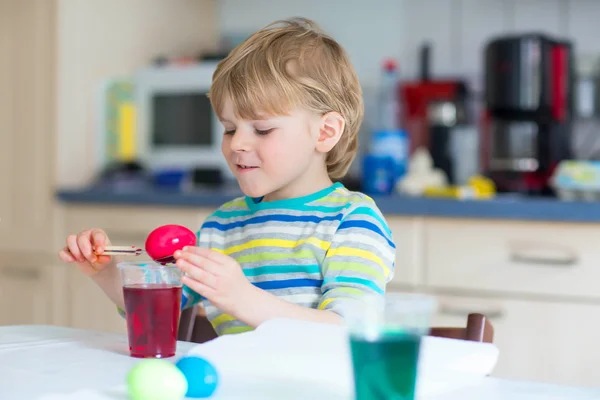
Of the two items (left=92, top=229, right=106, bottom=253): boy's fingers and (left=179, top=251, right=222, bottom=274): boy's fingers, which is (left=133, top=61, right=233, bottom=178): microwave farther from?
(left=179, top=251, right=222, bottom=274): boy's fingers

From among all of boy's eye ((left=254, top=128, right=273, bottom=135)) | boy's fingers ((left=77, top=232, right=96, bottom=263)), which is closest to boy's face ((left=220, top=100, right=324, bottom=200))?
boy's eye ((left=254, top=128, right=273, bottom=135))

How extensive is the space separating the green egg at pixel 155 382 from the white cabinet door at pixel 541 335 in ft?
4.86

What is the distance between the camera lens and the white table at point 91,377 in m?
0.70

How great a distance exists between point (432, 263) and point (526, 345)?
29cm

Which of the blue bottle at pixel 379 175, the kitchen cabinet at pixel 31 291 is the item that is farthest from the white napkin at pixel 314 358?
the kitchen cabinet at pixel 31 291

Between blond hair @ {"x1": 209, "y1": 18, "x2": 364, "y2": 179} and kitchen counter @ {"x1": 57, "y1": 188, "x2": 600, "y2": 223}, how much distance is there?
89 centimetres

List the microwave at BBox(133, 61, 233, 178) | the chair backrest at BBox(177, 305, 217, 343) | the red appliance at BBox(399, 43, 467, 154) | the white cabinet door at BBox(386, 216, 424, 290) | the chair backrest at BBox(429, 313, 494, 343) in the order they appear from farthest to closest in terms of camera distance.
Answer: the microwave at BBox(133, 61, 233, 178) < the red appliance at BBox(399, 43, 467, 154) < the white cabinet door at BBox(386, 216, 424, 290) < the chair backrest at BBox(177, 305, 217, 343) < the chair backrest at BBox(429, 313, 494, 343)

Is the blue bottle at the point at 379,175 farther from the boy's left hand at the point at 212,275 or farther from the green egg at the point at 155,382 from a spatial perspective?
the green egg at the point at 155,382

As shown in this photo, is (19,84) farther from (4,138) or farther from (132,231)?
(132,231)

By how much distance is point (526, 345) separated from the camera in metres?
2.04

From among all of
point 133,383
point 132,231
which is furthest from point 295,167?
point 132,231

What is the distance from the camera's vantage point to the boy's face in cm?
112

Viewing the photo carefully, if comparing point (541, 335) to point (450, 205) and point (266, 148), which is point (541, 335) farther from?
point (266, 148)

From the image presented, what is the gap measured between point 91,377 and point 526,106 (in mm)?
1744
